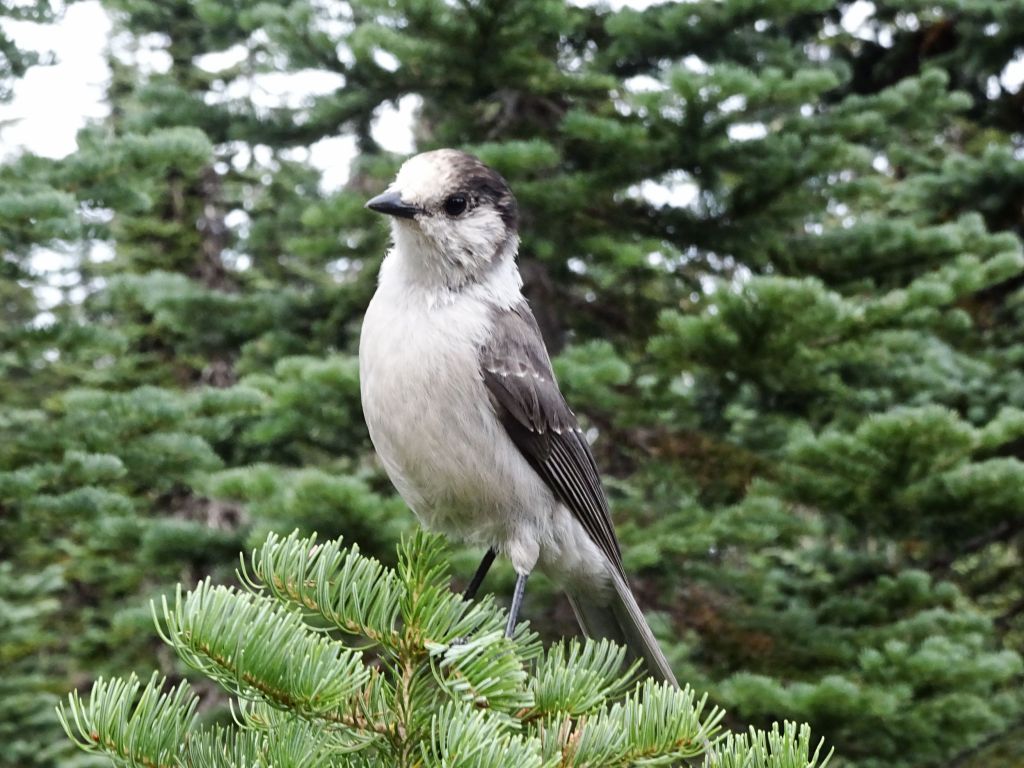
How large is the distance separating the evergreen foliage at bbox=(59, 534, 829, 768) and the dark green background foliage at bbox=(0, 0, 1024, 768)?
10.6ft

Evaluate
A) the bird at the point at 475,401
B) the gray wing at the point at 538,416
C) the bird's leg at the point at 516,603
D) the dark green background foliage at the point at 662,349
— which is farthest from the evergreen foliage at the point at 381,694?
the dark green background foliage at the point at 662,349

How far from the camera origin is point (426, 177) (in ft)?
10.4

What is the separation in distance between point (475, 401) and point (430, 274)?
0.42 m

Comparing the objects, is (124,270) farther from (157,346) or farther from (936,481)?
(936,481)

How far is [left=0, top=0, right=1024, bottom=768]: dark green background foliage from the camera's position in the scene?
18.2 ft

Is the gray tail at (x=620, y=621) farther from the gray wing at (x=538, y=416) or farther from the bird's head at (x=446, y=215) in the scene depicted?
the bird's head at (x=446, y=215)

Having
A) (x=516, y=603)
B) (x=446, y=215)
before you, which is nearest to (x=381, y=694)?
(x=516, y=603)

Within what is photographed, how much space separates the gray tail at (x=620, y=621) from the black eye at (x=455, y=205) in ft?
4.20

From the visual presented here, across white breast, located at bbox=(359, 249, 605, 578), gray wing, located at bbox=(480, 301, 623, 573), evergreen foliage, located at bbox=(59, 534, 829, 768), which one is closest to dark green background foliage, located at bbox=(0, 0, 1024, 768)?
gray wing, located at bbox=(480, 301, 623, 573)

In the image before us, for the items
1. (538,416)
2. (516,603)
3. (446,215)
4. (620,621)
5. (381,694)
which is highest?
(446,215)

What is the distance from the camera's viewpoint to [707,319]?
224 inches

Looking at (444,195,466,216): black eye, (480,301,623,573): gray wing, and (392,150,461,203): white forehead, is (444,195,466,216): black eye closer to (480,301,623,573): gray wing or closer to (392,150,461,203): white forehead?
(392,150,461,203): white forehead

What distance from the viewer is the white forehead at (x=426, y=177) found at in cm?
314

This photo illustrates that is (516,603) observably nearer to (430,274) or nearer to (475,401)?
(475,401)
